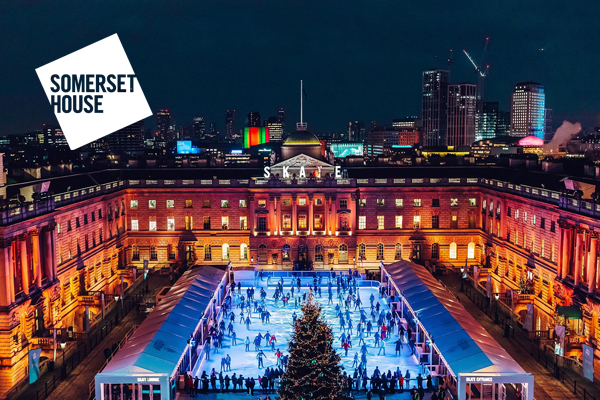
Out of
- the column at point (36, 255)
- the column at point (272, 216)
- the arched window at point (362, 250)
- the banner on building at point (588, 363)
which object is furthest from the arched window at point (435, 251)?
the column at point (36, 255)

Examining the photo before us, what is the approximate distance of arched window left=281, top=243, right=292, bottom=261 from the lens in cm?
8650

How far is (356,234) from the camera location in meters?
87.9

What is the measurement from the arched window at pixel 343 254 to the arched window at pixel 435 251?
1254 centimetres

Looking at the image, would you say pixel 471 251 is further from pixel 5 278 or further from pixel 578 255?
pixel 5 278

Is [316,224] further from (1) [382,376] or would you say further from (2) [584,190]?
(1) [382,376]

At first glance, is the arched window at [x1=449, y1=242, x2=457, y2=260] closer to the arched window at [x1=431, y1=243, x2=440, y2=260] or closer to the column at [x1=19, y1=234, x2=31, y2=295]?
the arched window at [x1=431, y1=243, x2=440, y2=260]

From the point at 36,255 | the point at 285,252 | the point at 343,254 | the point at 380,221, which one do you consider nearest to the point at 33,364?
the point at 36,255

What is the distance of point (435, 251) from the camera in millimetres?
88812

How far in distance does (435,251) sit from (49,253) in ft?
172

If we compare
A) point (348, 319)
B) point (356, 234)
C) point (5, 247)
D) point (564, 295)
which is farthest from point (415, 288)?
point (5, 247)

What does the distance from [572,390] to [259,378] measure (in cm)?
2366

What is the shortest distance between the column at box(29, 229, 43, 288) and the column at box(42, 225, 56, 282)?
80.4 inches

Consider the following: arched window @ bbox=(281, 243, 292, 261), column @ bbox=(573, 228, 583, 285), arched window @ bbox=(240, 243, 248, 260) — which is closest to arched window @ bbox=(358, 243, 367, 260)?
arched window @ bbox=(281, 243, 292, 261)

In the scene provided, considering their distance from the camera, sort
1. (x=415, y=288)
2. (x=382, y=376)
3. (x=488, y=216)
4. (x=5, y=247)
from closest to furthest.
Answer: (x=382, y=376)
(x=5, y=247)
(x=415, y=288)
(x=488, y=216)
